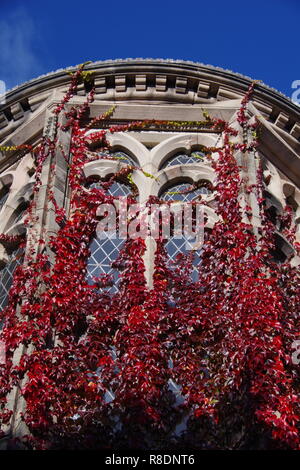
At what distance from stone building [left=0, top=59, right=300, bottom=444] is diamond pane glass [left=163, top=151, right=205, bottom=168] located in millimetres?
19

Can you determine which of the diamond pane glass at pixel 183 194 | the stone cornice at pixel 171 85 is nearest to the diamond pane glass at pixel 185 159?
the diamond pane glass at pixel 183 194

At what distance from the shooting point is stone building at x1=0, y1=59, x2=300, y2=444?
15.2m

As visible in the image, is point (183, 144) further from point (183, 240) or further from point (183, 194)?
point (183, 240)

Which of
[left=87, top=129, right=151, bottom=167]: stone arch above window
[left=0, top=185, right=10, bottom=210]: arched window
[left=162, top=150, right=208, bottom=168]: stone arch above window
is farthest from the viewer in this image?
[left=0, top=185, right=10, bottom=210]: arched window

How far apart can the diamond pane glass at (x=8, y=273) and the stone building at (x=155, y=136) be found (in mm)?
28

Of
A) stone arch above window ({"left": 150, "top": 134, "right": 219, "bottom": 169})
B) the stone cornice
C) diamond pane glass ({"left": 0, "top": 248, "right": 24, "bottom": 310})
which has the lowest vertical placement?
diamond pane glass ({"left": 0, "top": 248, "right": 24, "bottom": 310})

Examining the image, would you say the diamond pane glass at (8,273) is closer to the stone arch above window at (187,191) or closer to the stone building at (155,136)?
the stone building at (155,136)

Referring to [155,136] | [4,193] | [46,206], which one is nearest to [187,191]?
[155,136]

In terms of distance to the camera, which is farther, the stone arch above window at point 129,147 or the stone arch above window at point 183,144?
the stone arch above window at point 183,144

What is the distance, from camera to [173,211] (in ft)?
49.5

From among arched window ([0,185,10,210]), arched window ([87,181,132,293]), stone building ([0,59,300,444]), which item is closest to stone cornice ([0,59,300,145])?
stone building ([0,59,300,444])

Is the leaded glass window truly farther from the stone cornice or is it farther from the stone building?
the stone cornice

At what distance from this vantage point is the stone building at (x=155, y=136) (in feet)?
50.0

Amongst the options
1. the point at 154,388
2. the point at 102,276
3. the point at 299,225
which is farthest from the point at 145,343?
the point at 299,225
